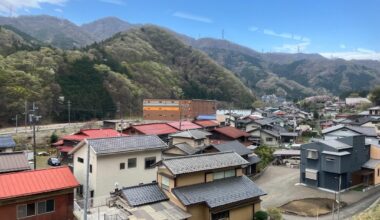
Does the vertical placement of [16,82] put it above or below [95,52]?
below

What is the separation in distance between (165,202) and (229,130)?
100 feet

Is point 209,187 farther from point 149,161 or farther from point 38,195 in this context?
point 38,195

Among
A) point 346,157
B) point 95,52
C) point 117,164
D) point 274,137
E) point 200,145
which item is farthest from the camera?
point 95,52

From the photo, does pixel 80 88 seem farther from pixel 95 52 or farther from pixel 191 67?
pixel 191 67

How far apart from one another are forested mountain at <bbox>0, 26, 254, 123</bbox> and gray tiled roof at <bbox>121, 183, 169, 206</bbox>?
47.1 metres

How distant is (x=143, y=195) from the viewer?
17.0m

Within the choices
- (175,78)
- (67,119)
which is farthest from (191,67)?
(67,119)

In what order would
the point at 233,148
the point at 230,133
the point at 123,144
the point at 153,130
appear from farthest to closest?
1. the point at 230,133
2. the point at 153,130
3. the point at 233,148
4. the point at 123,144

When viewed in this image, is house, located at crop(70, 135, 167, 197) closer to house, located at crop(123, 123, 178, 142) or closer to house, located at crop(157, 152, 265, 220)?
house, located at crop(157, 152, 265, 220)

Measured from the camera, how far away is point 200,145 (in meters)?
38.2

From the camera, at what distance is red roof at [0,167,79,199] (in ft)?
52.4

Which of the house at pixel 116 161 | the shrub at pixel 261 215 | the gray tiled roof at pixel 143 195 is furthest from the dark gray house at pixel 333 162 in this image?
the gray tiled roof at pixel 143 195

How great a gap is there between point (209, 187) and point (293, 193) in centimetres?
1258

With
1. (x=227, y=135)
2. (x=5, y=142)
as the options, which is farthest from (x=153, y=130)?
→ (x=5, y=142)
